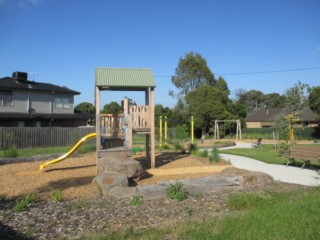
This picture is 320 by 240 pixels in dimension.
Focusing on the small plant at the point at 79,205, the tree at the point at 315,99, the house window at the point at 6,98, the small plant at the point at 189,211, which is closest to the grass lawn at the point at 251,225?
the small plant at the point at 189,211

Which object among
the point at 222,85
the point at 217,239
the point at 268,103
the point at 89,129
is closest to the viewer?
the point at 217,239

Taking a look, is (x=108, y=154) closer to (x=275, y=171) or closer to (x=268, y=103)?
(x=275, y=171)

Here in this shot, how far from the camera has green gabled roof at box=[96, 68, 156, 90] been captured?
12336mm

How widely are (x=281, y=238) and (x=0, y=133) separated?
2386 centimetres

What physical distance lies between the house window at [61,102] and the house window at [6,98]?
16.6 feet

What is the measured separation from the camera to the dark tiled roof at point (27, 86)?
106ft

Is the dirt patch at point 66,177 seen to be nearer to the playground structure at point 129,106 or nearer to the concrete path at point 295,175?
the playground structure at point 129,106

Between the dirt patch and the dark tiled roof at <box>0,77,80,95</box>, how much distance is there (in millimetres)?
20504

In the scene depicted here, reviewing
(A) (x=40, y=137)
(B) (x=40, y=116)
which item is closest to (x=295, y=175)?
(A) (x=40, y=137)

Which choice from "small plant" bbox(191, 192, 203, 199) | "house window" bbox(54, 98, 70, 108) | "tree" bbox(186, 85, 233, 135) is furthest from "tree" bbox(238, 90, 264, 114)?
"small plant" bbox(191, 192, 203, 199)

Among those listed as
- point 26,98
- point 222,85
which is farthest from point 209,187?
point 222,85

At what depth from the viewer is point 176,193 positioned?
6.80m

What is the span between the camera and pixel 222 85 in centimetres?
4762

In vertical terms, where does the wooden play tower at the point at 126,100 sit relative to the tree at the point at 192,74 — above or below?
below
